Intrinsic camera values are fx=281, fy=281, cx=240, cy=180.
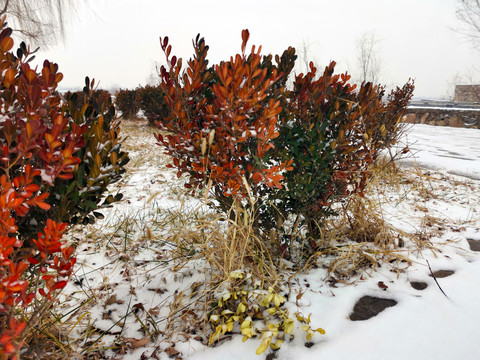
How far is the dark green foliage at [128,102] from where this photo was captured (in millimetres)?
11372

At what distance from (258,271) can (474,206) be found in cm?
295

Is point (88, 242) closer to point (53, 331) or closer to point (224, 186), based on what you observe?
point (53, 331)

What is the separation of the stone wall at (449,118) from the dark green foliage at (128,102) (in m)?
11.8

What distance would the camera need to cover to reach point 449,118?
47.0 feet

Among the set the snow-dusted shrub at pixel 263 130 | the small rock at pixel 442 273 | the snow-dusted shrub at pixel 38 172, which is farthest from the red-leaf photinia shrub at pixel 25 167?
the small rock at pixel 442 273

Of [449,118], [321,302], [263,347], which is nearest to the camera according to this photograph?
[263,347]

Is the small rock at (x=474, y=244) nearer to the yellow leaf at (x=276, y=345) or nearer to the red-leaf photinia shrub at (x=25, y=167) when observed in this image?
the yellow leaf at (x=276, y=345)

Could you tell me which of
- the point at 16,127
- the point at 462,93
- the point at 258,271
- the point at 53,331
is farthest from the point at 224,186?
the point at 462,93

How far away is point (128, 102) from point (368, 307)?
12.0 meters

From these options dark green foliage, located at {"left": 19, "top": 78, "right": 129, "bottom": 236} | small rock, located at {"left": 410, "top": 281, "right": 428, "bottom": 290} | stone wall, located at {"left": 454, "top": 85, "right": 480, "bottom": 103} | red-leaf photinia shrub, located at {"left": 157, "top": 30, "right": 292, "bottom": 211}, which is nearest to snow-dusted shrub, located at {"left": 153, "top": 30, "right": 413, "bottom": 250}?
red-leaf photinia shrub, located at {"left": 157, "top": 30, "right": 292, "bottom": 211}

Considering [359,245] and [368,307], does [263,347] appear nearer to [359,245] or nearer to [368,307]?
[368,307]

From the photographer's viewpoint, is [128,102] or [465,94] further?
[465,94]

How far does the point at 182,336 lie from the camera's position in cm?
156

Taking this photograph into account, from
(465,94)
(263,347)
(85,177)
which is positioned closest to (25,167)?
(85,177)
